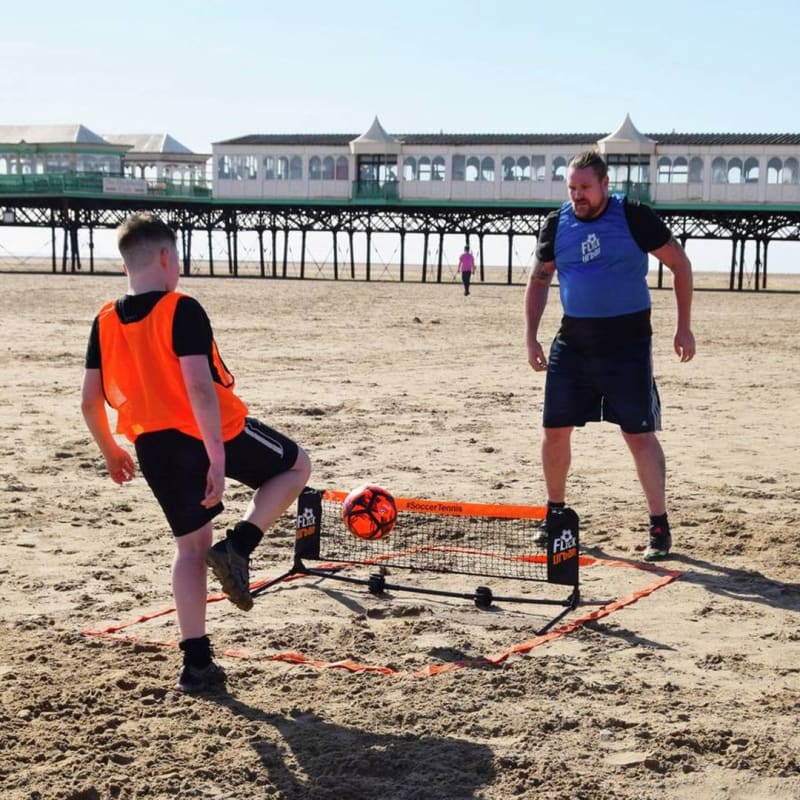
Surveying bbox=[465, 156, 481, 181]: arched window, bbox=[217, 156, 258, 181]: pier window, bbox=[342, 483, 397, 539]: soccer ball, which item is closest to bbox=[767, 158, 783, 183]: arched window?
bbox=[465, 156, 481, 181]: arched window

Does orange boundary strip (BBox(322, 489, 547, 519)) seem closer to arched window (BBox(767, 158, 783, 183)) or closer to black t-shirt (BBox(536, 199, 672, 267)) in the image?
black t-shirt (BBox(536, 199, 672, 267))

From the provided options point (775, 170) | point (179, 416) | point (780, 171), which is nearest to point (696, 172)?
point (775, 170)

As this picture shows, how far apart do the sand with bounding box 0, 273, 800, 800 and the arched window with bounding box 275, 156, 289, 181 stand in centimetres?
5349

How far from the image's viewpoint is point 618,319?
22.5 feet

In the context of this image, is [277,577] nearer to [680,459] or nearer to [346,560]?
[346,560]

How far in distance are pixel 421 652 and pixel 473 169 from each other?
5708 cm

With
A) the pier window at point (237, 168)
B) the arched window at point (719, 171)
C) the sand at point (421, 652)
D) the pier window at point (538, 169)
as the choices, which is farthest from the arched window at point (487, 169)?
the sand at point (421, 652)

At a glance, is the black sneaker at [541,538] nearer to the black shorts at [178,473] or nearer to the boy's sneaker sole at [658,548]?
the boy's sneaker sole at [658,548]

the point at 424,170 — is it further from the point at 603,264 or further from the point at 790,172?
the point at 603,264

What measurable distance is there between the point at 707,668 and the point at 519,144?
55.9 meters

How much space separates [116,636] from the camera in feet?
18.1

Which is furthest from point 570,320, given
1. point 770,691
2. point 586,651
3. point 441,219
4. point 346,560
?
point 441,219

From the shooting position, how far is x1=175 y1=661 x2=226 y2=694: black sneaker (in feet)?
15.8

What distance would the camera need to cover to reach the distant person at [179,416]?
14.9 feet
